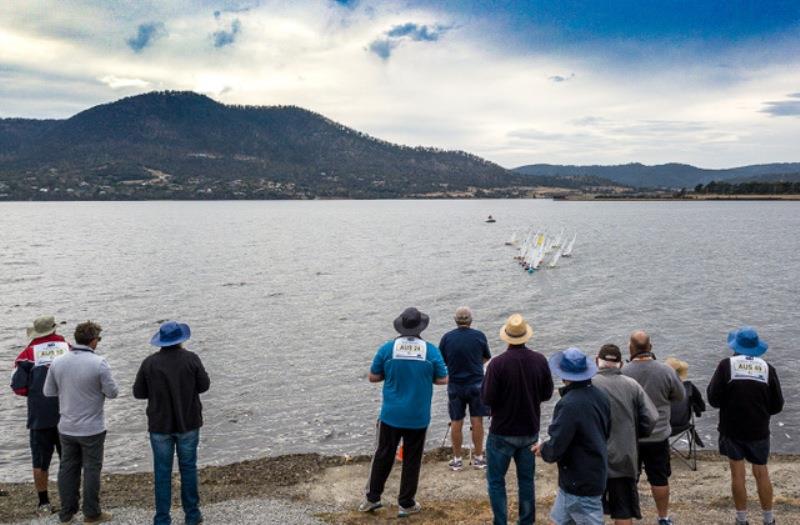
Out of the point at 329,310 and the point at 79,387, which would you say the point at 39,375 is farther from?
the point at 329,310

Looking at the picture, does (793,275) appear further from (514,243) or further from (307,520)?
(307,520)

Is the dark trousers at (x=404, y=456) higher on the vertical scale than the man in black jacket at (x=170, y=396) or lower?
lower

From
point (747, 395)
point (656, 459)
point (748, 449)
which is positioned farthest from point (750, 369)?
point (656, 459)

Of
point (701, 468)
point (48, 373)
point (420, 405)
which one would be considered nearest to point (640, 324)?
point (701, 468)

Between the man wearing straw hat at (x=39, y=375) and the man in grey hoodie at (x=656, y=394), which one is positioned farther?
the man wearing straw hat at (x=39, y=375)

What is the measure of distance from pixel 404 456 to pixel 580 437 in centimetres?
285

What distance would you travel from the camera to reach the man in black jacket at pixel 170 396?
301 inches

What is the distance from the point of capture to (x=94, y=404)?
8062 millimetres

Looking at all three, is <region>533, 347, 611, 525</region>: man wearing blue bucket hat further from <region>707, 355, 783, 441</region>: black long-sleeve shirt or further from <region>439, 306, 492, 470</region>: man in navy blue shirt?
A: <region>439, 306, 492, 470</region>: man in navy blue shirt

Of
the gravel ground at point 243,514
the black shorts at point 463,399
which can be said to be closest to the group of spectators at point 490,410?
the gravel ground at point 243,514

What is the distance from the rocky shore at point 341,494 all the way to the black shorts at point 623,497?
178 centimetres

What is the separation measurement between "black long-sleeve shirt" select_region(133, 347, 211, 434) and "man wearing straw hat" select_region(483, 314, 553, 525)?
136 inches

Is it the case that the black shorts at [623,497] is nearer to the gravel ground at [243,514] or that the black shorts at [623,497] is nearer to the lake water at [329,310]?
the gravel ground at [243,514]

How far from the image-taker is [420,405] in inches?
314
